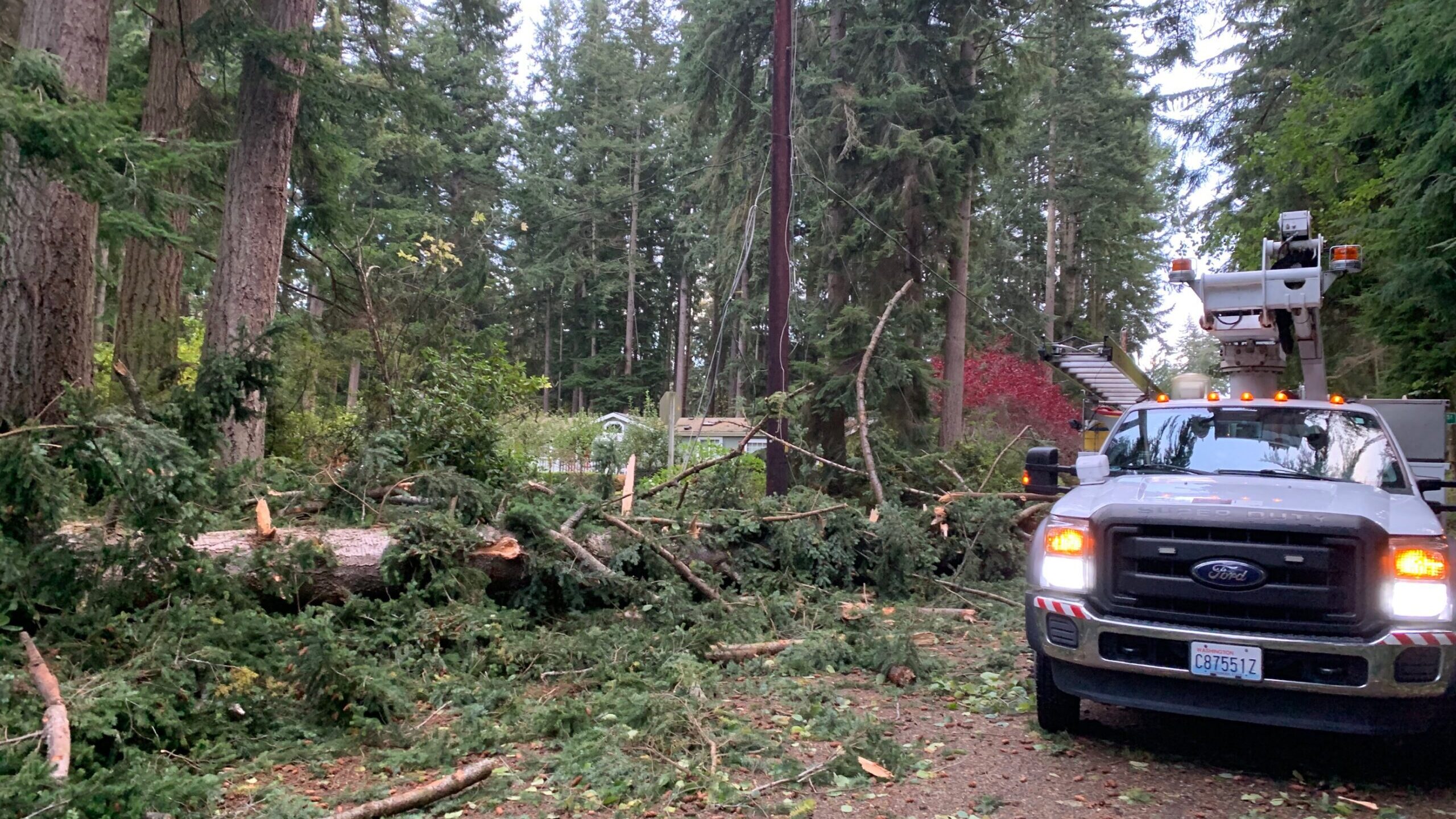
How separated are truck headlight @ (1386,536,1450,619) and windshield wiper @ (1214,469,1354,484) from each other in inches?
35.4

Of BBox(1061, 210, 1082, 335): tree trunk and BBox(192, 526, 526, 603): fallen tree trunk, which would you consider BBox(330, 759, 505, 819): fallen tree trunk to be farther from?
BBox(1061, 210, 1082, 335): tree trunk

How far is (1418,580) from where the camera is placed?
433 centimetres

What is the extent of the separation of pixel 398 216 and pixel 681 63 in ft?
26.7

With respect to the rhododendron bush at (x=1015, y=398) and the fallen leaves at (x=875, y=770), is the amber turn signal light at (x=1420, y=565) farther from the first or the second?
the rhododendron bush at (x=1015, y=398)

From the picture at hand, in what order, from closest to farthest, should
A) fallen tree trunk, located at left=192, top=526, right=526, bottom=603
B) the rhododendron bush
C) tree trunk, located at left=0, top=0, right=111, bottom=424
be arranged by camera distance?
tree trunk, located at left=0, top=0, right=111, bottom=424, fallen tree trunk, located at left=192, top=526, right=526, bottom=603, the rhododendron bush

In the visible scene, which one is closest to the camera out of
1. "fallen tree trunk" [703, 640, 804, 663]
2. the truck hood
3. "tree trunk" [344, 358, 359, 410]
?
the truck hood

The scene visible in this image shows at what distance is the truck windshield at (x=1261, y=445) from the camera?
5418 millimetres

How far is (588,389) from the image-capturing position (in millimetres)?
48375

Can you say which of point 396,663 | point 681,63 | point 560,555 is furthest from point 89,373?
point 681,63

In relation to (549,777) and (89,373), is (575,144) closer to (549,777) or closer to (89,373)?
(89,373)

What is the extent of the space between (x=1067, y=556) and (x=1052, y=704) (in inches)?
39.0

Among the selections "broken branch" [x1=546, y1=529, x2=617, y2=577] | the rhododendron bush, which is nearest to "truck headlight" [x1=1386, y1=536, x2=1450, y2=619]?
"broken branch" [x1=546, y1=529, x2=617, y2=577]

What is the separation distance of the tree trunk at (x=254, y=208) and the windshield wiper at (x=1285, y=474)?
9.41 metres

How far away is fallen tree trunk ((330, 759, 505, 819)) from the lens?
13.8 ft
